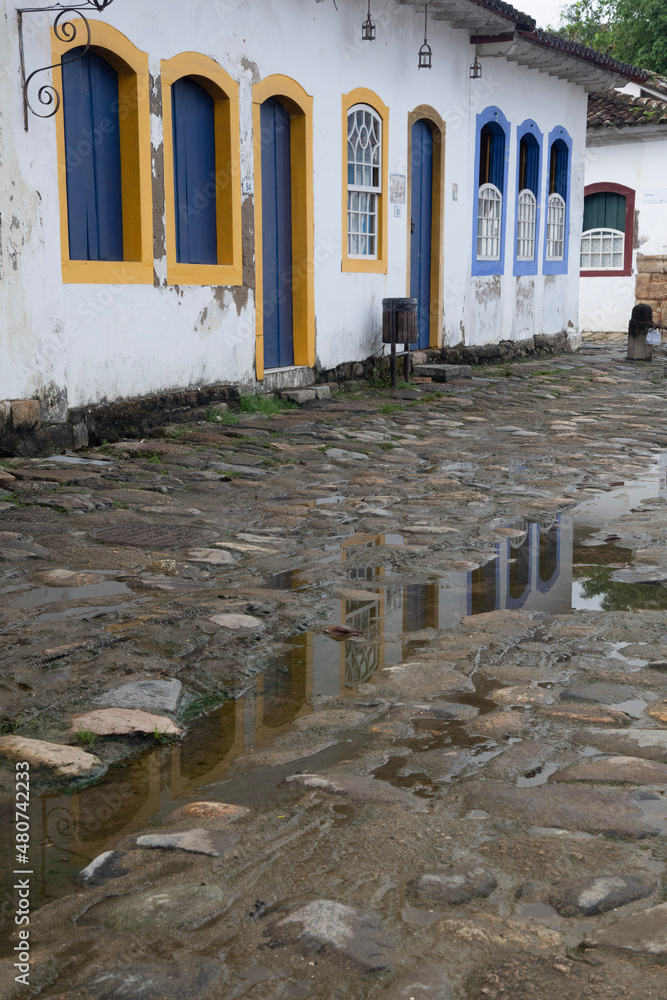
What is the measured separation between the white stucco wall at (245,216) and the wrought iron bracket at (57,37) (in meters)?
0.06

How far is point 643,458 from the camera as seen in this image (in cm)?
727

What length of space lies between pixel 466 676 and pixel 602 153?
64.4 ft

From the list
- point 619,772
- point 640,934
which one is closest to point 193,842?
point 640,934

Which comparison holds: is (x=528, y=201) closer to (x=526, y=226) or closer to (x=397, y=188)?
(x=526, y=226)

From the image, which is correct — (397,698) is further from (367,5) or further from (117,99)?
(367,5)

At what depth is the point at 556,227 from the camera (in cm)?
1616

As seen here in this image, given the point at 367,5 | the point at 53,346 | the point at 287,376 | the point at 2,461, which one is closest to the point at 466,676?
the point at 2,461

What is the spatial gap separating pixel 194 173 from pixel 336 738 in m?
6.89

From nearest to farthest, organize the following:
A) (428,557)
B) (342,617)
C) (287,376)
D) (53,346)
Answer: (342,617), (428,557), (53,346), (287,376)

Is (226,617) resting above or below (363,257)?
below

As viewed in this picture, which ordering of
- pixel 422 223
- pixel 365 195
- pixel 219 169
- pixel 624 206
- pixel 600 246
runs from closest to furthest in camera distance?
pixel 219 169
pixel 365 195
pixel 422 223
pixel 624 206
pixel 600 246

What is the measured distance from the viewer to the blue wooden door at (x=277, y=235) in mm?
9617

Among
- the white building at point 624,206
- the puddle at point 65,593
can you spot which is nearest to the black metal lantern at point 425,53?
the puddle at point 65,593

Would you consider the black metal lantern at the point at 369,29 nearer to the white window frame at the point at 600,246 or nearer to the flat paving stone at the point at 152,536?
the flat paving stone at the point at 152,536
